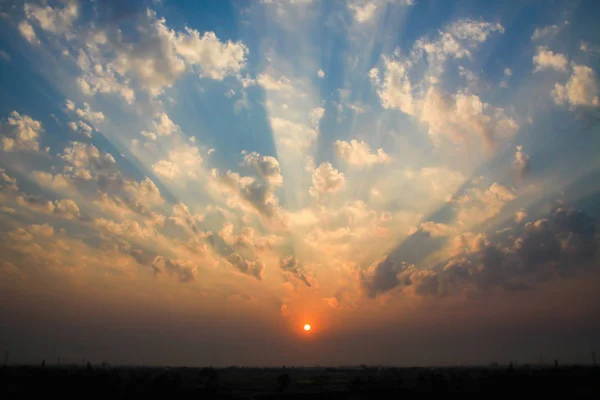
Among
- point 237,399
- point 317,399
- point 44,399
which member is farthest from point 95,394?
point 317,399

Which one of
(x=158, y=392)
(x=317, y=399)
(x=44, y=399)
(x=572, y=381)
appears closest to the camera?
(x=44, y=399)

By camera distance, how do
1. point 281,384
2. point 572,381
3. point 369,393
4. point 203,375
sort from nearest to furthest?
point 369,393 → point 572,381 → point 281,384 → point 203,375

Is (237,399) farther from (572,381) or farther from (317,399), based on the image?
(572,381)

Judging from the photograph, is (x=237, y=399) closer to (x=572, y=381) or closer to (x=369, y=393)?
(x=369, y=393)

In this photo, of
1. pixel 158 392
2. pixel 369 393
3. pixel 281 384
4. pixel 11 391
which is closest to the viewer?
pixel 11 391

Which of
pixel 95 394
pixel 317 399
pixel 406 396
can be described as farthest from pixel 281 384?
pixel 95 394

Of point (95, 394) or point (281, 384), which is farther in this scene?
point (281, 384)

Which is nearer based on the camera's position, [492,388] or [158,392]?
[158,392]

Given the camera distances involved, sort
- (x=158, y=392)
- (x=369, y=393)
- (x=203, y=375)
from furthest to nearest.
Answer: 1. (x=203, y=375)
2. (x=369, y=393)
3. (x=158, y=392)

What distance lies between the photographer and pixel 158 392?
272ft

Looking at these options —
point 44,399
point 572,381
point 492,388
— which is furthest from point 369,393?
point 44,399

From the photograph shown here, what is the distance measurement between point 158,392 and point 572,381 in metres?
112

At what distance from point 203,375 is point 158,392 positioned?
89.8m

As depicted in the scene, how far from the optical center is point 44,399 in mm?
71188
